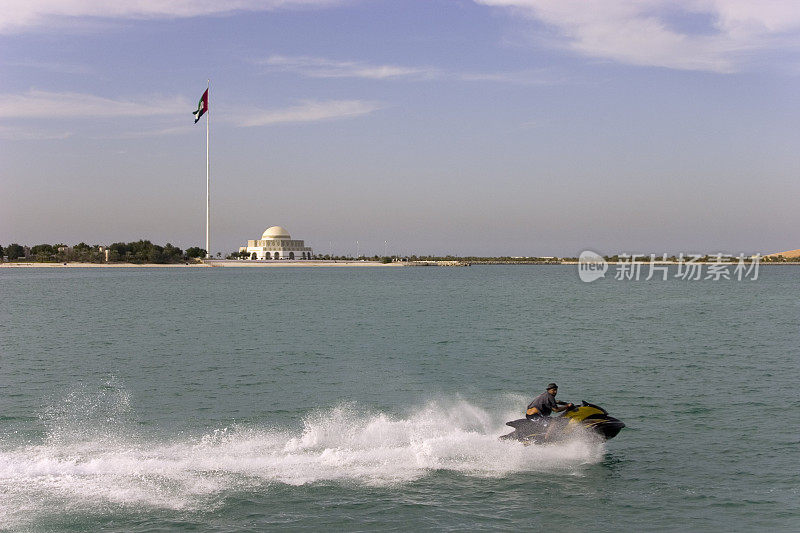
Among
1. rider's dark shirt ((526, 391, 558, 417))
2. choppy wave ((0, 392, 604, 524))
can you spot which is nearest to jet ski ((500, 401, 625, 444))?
rider's dark shirt ((526, 391, 558, 417))

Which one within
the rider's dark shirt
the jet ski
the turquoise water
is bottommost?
the turquoise water

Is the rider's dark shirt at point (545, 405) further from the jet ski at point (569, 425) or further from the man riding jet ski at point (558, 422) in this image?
the jet ski at point (569, 425)

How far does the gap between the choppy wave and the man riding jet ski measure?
437 mm

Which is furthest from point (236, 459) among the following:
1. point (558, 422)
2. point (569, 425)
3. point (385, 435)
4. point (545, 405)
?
point (569, 425)

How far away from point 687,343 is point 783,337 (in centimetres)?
946

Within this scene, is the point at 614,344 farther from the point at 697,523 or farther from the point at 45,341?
the point at 45,341

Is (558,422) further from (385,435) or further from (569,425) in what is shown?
(385,435)

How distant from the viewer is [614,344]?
166 ft

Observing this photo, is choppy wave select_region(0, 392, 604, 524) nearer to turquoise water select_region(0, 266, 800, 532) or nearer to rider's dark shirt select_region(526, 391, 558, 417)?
turquoise water select_region(0, 266, 800, 532)

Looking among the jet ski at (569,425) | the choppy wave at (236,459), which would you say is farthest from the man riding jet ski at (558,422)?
the choppy wave at (236,459)

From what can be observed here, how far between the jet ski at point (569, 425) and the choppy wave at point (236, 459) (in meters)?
0.40

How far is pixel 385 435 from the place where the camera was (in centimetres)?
2342

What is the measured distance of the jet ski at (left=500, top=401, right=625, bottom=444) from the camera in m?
20.7

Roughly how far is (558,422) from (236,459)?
8.94 m
